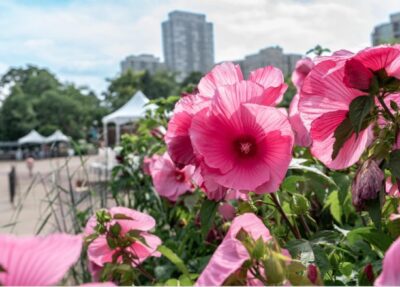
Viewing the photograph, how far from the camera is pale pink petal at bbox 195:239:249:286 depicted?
1.03ft

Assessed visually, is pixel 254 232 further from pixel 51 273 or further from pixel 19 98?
pixel 19 98

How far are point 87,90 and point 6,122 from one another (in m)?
10.8

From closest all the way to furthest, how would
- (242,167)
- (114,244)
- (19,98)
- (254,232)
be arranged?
(254,232), (242,167), (114,244), (19,98)

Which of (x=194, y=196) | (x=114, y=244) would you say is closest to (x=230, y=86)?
(x=114, y=244)

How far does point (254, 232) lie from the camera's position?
1.29 feet

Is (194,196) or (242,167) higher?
(242,167)

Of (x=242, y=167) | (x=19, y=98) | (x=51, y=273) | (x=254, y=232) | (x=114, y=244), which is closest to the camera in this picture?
(x=51, y=273)

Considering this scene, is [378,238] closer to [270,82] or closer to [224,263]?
[270,82]

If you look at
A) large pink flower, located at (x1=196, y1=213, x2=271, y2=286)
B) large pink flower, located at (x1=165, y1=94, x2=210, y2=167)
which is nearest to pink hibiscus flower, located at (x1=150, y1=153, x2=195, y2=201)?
large pink flower, located at (x1=165, y1=94, x2=210, y2=167)

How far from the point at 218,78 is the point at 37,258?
42cm

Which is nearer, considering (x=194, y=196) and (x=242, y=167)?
(x=242, y=167)

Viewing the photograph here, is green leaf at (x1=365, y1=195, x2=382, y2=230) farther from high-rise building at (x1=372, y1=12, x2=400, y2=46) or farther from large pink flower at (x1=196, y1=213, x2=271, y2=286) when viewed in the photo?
high-rise building at (x1=372, y1=12, x2=400, y2=46)

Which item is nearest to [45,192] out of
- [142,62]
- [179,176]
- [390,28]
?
[179,176]

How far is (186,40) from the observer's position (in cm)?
7294
